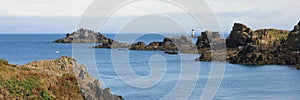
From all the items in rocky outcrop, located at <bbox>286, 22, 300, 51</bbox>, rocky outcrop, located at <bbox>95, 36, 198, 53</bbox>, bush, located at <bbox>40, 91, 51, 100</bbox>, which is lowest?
bush, located at <bbox>40, 91, 51, 100</bbox>

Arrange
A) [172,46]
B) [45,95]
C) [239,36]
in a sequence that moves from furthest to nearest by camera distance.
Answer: [172,46] < [239,36] < [45,95]

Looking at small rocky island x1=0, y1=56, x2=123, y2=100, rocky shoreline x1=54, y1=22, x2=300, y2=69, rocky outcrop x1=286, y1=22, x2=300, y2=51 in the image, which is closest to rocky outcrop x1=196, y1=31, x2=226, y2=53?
rocky shoreline x1=54, y1=22, x2=300, y2=69

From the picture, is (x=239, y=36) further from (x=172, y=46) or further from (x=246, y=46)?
(x=172, y=46)

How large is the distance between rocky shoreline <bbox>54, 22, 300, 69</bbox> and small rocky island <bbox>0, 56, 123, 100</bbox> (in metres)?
70.5

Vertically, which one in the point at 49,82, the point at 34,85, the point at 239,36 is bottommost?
the point at 34,85

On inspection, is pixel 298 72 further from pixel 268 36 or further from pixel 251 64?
pixel 268 36

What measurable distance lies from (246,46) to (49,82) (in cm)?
8818

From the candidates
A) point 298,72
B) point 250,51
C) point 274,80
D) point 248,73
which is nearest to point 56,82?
point 274,80

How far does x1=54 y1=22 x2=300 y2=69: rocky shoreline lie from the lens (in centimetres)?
10512

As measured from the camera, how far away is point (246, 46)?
112m

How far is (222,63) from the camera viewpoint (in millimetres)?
106562

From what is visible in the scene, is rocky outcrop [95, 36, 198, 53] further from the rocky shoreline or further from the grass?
the grass

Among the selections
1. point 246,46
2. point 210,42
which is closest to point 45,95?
point 246,46

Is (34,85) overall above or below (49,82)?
below
